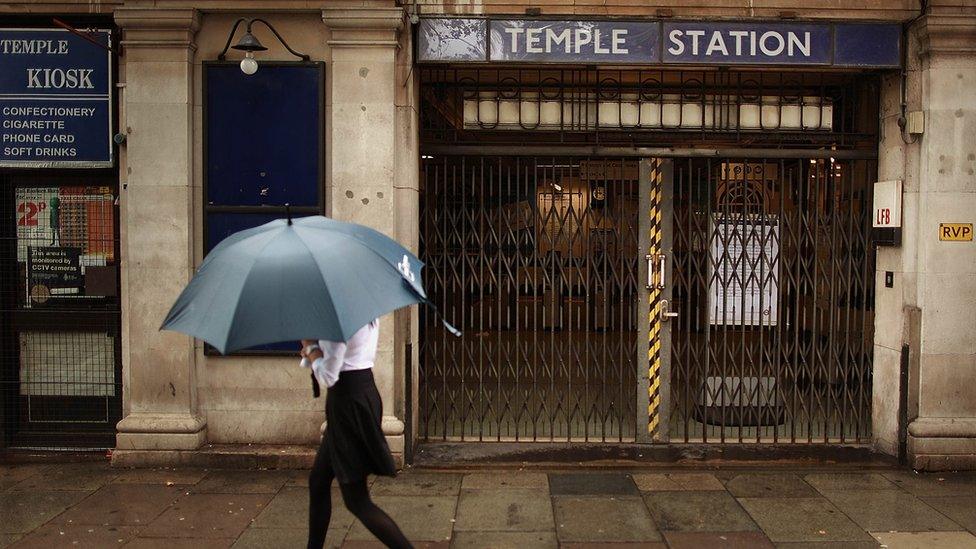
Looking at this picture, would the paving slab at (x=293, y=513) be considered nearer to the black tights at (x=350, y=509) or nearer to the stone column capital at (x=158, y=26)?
the black tights at (x=350, y=509)

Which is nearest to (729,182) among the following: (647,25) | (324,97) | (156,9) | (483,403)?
(647,25)

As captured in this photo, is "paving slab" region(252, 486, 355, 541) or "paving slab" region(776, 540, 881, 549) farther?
"paving slab" region(252, 486, 355, 541)

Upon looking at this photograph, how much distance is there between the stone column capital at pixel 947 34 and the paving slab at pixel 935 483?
12.3ft

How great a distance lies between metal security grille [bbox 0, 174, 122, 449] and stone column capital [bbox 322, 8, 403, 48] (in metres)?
2.64

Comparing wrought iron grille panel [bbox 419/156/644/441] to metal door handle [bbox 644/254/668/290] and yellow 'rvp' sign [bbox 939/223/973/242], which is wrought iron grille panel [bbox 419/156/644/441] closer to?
metal door handle [bbox 644/254/668/290]

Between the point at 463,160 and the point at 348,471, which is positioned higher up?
the point at 463,160

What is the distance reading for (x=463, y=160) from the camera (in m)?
8.09

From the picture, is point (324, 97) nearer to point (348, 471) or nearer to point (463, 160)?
point (463, 160)

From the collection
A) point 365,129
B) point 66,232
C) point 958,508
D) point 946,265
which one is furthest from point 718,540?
point 66,232

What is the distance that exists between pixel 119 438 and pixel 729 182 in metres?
6.23

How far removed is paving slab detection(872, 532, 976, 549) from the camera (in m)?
5.68

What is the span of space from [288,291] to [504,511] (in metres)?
3.26

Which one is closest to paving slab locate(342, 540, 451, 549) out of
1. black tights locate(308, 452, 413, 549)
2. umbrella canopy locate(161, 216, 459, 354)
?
black tights locate(308, 452, 413, 549)

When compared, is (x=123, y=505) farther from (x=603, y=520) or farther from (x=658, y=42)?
(x=658, y=42)
